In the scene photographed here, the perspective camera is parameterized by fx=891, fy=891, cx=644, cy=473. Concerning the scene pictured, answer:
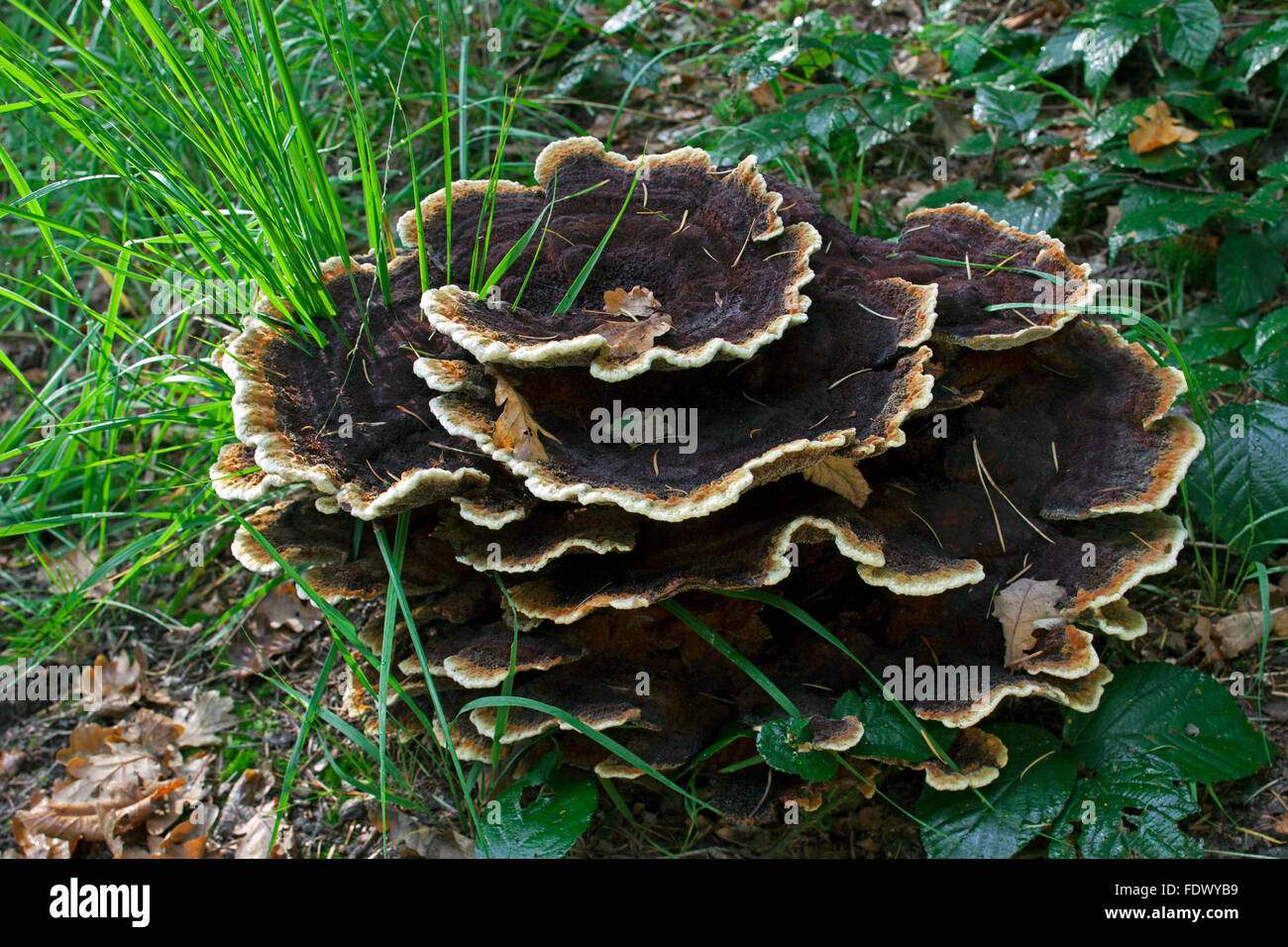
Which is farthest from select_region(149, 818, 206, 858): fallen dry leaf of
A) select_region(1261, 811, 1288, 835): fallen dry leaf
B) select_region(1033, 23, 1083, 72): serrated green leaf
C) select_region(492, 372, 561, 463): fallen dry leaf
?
select_region(1033, 23, 1083, 72): serrated green leaf

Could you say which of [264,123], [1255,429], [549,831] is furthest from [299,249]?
[1255,429]

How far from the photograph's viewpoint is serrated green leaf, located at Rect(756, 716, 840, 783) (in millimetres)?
2705

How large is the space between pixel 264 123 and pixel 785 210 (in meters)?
1.85

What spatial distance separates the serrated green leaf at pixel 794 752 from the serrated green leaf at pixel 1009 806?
40 centimetres

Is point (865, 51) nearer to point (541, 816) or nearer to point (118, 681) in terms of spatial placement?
point (541, 816)

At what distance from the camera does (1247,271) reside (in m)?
3.98

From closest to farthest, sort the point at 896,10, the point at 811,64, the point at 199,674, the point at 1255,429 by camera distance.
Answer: the point at 1255,429
the point at 199,674
the point at 811,64
the point at 896,10

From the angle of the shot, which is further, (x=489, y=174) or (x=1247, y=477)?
(x=489, y=174)

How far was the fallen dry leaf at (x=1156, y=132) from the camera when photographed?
441 cm

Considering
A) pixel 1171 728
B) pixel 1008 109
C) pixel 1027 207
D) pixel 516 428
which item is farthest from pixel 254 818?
pixel 1008 109

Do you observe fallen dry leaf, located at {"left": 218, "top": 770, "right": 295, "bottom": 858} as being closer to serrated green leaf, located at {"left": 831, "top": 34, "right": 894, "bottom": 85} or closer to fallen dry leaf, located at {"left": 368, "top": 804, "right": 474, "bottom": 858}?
fallen dry leaf, located at {"left": 368, "top": 804, "right": 474, "bottom": 858}

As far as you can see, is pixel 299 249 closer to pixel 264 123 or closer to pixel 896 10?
pixel 264 123

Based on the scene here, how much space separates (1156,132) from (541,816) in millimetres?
4285
